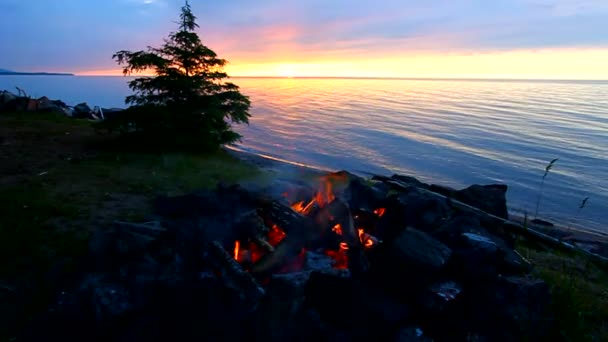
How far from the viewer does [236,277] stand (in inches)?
183

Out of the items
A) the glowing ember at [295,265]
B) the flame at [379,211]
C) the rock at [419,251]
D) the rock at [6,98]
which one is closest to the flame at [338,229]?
the glowing ember at [295,265]

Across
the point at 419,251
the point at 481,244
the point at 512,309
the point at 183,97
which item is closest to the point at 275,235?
the point at 419,251

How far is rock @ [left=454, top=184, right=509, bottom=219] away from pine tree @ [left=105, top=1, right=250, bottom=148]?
10.4m

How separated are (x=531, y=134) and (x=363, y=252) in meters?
42.1

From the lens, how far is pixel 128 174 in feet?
40.0

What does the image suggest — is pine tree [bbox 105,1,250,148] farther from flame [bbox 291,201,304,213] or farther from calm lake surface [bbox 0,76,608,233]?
calm lake surface [bbox 0,76,608,233]

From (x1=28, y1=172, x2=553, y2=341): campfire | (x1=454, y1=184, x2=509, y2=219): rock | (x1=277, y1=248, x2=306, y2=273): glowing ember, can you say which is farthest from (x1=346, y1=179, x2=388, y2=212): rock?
(x1=454, y1=184, x2=509, y2=219): rock

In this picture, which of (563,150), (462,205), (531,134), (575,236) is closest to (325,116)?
(531,134)

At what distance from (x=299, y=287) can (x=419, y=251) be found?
1764 mm

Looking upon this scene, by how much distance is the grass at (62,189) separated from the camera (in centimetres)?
602

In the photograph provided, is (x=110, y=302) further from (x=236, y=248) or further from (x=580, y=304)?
(x=580, y=304)

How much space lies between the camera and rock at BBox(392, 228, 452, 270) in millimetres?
4879

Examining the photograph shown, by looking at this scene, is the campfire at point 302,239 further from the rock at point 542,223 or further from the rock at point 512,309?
the rock at point 542,223

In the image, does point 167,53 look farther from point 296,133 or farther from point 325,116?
point 325,116
